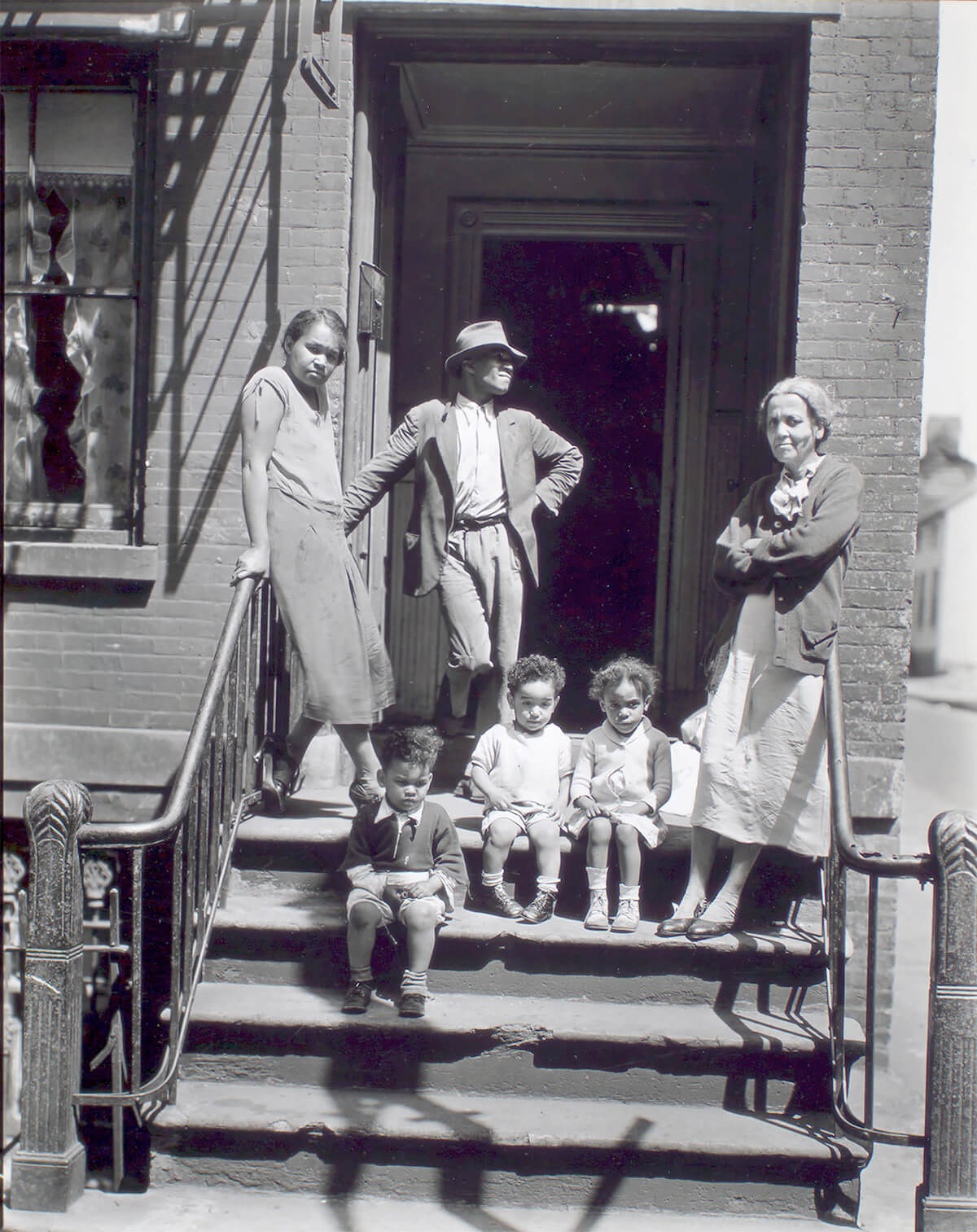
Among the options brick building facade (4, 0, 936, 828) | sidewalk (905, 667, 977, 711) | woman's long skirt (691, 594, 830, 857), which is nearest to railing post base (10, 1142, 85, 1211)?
brick building facade (4, 0, 936, 828)

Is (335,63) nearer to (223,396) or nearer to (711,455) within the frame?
(223,396)

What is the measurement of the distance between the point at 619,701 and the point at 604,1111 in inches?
54.0

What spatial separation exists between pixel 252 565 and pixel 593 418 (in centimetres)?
351

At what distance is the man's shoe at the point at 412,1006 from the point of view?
386cm

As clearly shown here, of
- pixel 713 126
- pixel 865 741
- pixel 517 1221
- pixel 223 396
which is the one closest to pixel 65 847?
pixel 517 1221

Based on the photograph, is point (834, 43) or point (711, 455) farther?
point (711, 455)

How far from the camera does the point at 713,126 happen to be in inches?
253

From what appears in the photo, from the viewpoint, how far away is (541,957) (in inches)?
161

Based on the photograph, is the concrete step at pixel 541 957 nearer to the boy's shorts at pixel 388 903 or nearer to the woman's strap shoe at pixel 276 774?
the boy's shorts at pixel 388 903

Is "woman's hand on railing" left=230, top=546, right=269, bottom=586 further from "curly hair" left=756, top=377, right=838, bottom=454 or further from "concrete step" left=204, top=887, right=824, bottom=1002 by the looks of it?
"curly hair" left=756, top=377, right=838, bottom=454

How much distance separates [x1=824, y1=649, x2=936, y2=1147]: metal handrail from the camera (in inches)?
137

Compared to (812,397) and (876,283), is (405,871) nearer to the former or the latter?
(812,397)

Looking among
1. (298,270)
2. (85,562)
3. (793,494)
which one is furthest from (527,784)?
(298,270)

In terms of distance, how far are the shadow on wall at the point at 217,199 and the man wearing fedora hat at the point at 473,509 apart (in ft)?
2.77
